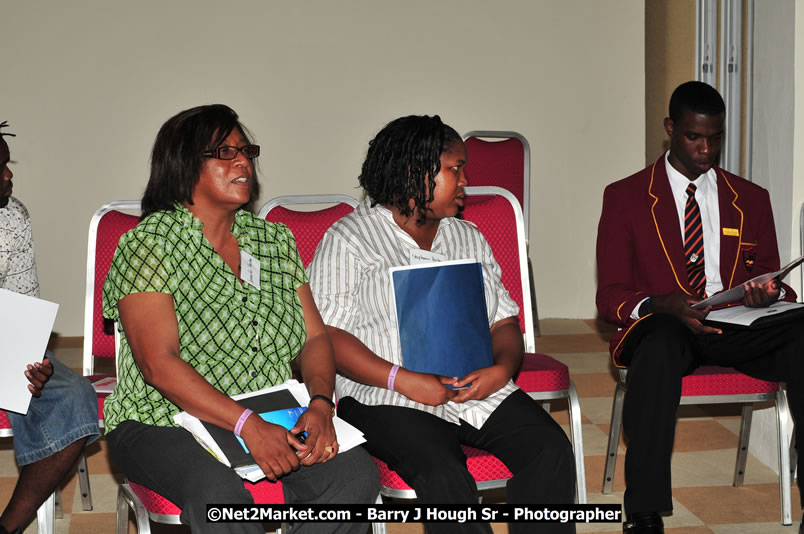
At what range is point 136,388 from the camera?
7.20 ft

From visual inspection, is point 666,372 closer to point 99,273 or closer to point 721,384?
point 721,384

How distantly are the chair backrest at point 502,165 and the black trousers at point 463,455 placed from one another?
3.01m

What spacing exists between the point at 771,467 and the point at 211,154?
8.26 ft

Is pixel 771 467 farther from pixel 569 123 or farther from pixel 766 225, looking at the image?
pixel 569 123

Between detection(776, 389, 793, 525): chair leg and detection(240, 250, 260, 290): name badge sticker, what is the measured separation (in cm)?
177

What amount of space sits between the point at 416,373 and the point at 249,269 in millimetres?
506

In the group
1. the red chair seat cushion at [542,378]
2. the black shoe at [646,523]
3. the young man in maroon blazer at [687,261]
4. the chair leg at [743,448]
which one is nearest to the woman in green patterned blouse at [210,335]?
the red chair seat cushion at [542,378]

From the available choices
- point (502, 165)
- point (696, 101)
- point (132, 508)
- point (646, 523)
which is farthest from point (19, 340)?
point (502, 165)

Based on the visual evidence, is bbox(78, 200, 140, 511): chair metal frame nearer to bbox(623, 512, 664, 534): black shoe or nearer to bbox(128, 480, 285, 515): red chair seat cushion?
bbox(128, 480, 285, 515): red chair seat cushion

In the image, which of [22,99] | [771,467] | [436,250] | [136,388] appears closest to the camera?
[136,388]

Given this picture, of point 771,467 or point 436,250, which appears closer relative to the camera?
point 436,250

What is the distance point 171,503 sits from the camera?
81.4 inches

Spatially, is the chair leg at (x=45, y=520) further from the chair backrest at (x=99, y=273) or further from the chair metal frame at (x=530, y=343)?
the chair metal frame at (x=530, y=343)

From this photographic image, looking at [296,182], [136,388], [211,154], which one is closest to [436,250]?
[211,154]
